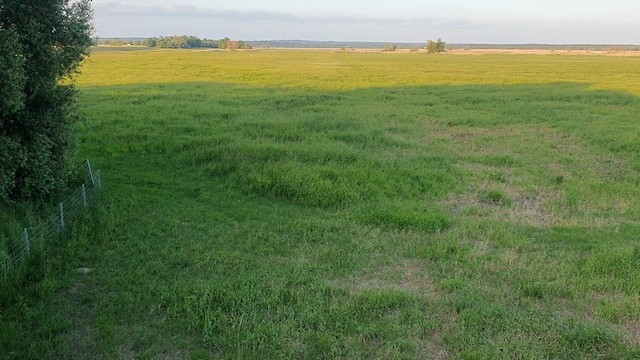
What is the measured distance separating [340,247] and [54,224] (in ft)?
17.2

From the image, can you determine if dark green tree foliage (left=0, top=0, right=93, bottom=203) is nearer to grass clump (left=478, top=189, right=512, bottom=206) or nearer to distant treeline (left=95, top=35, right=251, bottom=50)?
grass clump (left=478, top=189, right=512, bottom=206)

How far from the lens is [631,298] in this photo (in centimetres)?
798

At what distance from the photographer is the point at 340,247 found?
10031 millimetres

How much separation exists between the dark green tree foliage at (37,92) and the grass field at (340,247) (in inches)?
55.2

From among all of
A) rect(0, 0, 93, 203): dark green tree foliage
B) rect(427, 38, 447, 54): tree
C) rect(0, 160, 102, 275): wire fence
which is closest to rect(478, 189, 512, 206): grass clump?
rect(0, 160, 102, 275): wire fence

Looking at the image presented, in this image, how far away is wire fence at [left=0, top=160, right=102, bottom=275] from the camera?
8656 mm

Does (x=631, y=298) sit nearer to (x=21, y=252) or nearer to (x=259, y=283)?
(x=259, y=283)

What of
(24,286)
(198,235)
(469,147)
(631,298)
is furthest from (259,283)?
(469,147)

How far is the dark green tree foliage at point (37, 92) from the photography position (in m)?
9.46

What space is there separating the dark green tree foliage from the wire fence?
22.1 inches

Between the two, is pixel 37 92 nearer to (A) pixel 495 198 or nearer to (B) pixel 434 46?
(A) pixel 495 198

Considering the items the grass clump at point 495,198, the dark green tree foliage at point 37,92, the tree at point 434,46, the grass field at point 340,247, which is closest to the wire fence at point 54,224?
the grass field at point 340,247

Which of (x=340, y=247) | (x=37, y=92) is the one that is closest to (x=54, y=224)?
(x=37, y=92)

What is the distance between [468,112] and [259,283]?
21111 mm
